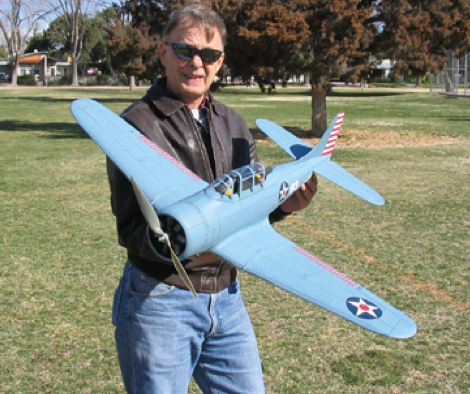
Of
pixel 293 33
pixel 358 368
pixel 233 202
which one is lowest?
pixel 358 368

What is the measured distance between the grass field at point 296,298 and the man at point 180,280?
1772mm

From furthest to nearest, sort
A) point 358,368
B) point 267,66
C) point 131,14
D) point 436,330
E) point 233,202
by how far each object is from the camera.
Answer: point 131,14 → point 267,66 → point 436,330 → point 358,368 → point 233,202

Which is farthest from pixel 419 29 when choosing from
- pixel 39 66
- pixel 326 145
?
pixel 39 66

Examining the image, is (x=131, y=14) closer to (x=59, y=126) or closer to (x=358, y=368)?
(x=59, y=126)

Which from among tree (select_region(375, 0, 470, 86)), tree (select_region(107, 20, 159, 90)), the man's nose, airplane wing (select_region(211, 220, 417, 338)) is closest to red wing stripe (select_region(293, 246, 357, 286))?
airplane wing (select_region(211, 220, 417, 338))

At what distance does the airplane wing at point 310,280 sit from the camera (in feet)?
8.09

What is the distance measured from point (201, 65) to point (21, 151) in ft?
49.4

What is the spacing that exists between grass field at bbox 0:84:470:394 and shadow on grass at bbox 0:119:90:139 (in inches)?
294

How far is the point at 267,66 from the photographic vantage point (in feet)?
59.0

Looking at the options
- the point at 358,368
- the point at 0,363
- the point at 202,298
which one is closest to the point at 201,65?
the point at 202,298

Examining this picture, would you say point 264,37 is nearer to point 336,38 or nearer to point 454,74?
point 336,38

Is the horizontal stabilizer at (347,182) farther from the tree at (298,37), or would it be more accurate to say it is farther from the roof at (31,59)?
the roof at (31,59)

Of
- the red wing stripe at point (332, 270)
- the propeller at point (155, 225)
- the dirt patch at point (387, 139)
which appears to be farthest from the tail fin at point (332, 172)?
the dirt patch at point (387, 139)

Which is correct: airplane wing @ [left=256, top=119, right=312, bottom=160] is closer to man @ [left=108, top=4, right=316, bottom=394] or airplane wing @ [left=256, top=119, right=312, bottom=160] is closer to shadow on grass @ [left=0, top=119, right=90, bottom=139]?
man @ [left=108, top=4, right=316, bottom=394]
